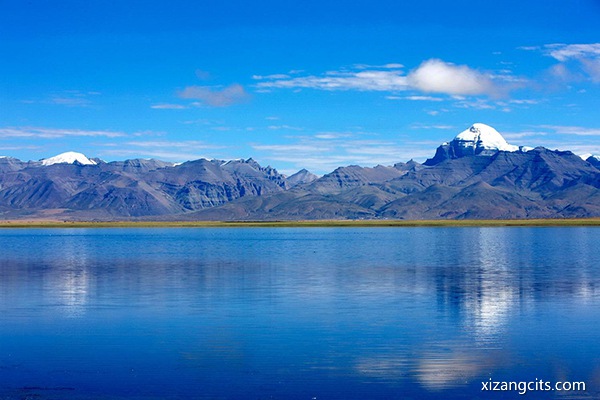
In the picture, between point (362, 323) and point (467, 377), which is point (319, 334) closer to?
point (362, 323)

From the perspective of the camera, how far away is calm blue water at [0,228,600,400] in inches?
1083

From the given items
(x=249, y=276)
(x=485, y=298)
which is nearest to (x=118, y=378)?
(x=485, y=298)

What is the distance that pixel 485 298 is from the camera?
5144 cm

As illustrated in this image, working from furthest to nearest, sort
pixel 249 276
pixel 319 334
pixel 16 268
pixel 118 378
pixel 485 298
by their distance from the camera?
pixel 16 268
pixel 249 276
pixel 485 298
pixel 319 334
pixel 118 378

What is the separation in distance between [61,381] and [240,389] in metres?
7.62

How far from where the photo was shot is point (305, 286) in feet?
197

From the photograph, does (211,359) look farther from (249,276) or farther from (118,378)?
(249,276)

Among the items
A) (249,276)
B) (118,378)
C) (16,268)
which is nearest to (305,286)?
(249,276)

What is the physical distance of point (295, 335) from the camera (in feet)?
122

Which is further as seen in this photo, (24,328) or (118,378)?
(24,328)

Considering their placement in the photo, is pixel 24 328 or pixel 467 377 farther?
pixel 24 328

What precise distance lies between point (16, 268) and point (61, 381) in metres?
57.6

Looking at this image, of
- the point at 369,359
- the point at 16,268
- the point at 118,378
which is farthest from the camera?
the point at 16,268

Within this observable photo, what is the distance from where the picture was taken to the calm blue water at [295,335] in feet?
90.3
